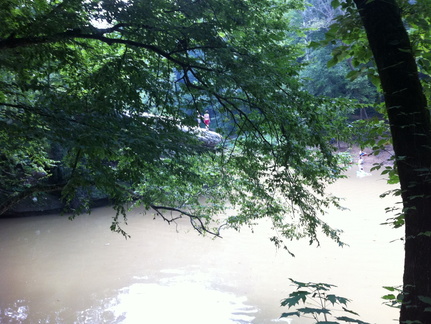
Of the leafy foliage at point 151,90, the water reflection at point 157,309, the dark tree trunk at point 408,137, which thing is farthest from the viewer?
the water reflection at point 157,309

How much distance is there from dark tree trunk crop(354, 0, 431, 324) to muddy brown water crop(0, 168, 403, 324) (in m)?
3.64

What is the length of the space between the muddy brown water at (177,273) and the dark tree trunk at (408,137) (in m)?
3.64

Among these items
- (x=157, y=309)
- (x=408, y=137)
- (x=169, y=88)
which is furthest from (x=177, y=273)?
(x=408, y=137)

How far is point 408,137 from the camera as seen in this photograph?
182cm

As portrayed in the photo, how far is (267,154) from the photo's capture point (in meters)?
3.78

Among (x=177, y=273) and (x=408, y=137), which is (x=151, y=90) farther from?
(x=177, y=273)

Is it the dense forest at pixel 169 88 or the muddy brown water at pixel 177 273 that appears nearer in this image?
the dense forest at pixel 169 88

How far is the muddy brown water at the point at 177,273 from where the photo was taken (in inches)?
216

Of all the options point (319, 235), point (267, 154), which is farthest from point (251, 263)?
point (267, 154)

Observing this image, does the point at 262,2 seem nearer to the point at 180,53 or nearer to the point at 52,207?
the point at 180,53

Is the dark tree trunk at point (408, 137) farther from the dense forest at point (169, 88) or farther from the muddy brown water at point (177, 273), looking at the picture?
the muddy brown water at point (177, 273)

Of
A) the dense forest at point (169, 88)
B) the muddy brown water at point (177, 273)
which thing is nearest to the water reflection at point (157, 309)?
the muddy brown water at point (177, 273)

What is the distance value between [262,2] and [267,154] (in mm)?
1280

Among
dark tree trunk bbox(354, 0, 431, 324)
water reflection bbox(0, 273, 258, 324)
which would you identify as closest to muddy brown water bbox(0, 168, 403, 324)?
water reflection bbox(0, 273, 258, 324)
